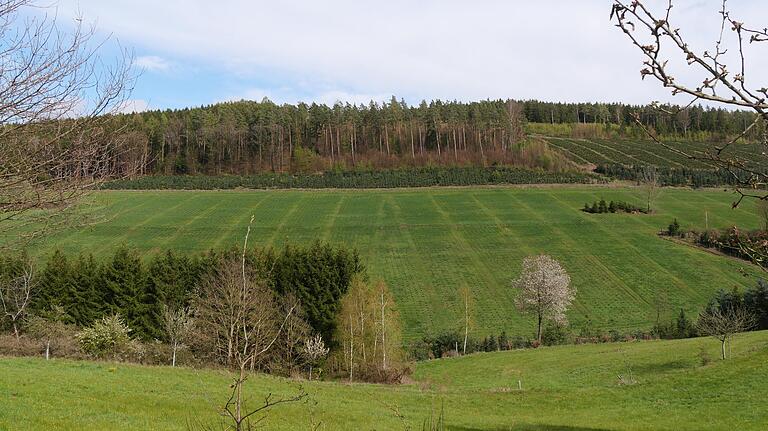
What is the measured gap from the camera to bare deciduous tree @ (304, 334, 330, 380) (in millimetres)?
36625

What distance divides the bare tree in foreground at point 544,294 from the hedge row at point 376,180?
55401mm

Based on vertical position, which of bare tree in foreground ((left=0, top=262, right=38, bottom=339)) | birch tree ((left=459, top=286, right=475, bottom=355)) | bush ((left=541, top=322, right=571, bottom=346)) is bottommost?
bush ((left=541, top=322, right=571, bottom=346))

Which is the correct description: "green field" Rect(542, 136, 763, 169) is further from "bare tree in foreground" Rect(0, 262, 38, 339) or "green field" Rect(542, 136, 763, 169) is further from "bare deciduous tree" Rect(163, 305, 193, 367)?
"bare tree in foreground" Rect(0, 262, 38, 339)

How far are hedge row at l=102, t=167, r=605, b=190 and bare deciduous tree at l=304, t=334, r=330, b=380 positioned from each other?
6409 centimetres

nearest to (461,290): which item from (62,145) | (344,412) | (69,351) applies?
(69,351)

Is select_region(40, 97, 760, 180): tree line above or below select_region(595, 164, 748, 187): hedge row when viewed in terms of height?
above

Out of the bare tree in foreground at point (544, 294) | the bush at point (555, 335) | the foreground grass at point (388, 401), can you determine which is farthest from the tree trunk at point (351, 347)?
the bush at point (555, 335)

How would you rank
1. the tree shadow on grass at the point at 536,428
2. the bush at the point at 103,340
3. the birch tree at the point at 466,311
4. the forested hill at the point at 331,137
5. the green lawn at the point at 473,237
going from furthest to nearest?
the forested hill at the point at 331,137
the green lawn at the point at 473,237
the birch tree at the point at 466,311
the bush at the point at 103,340
the tree shadow on grass at the point at 536,428

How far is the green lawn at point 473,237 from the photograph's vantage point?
5141 cm

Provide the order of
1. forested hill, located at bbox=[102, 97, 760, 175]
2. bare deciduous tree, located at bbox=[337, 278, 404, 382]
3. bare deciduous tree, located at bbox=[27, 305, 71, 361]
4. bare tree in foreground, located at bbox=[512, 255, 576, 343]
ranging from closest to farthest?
bare deciduous tree, located at bbox=[27, 305, 71, 361] < bare deciduous tree, located at bbox=[337, 278, 404, 382] < bare tree in foreground, located at bbox=[512, 255, 576, 343] < forested hill, located at bbox=[102, 97, 760, 175]

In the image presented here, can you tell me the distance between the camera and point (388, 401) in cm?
2248

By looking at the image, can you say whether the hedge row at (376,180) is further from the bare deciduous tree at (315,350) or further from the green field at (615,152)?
the bare deciduous tree at (315,350)

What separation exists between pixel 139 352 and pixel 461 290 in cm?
2864

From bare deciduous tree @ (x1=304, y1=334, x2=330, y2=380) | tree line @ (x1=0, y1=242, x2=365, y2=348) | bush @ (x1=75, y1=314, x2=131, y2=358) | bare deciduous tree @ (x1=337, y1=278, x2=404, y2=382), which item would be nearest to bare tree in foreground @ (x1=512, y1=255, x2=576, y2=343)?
bare deciduous tree @ (x1=337, y1=278, x2=404, y2=382)
